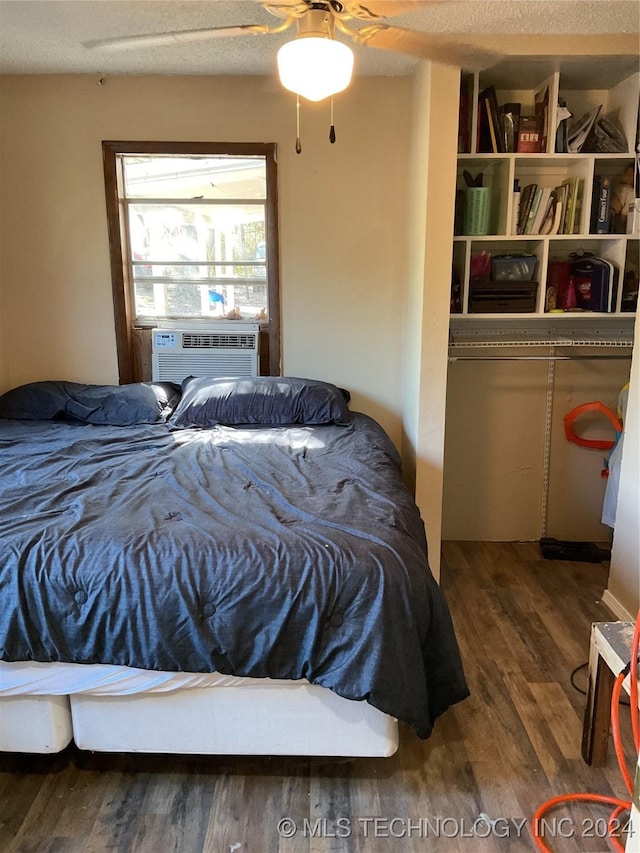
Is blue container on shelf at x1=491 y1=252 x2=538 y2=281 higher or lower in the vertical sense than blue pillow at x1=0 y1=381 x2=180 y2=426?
higher

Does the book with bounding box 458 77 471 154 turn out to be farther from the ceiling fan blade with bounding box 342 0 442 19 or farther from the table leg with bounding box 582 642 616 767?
the table leg with bounding box 582 642 616 767

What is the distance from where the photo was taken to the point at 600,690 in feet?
6.29

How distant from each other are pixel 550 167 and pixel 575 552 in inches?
77.6

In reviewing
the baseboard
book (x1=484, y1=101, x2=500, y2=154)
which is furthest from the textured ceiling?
the baseboard

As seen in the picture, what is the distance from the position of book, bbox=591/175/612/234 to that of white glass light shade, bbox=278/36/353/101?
170 cm

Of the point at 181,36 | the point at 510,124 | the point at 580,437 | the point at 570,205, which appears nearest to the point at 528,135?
the point at 510,124

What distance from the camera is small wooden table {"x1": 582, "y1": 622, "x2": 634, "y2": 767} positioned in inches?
74.6

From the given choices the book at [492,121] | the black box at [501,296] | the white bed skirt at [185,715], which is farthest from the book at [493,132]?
the white bed skirt at [185,715]

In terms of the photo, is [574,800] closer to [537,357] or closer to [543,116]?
[537,357]

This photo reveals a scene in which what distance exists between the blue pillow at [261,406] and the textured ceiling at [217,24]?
4.96ft

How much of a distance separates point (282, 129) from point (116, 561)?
249 centimetres

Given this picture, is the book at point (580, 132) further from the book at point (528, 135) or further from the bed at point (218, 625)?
the bed at point (218, 625)

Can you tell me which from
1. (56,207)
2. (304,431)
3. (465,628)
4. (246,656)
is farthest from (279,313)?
(246,656)

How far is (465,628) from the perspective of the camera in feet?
8.86
